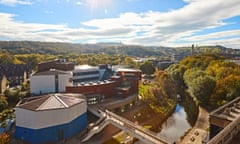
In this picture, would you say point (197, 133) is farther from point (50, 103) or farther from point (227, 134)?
point (50, 103)

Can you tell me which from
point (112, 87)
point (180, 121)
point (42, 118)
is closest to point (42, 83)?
point (112, 87)

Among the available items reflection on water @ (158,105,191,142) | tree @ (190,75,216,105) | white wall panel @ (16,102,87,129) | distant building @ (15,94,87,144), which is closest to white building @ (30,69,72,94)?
distant building @ (15,94,87,144)

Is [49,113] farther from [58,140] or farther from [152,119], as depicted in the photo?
[152,119]

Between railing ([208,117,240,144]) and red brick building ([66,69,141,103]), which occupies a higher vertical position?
railing ([208,117,240,144])

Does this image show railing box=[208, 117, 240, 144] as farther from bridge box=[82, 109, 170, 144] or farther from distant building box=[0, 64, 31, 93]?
distant building box=[0, 64, 31, 93]

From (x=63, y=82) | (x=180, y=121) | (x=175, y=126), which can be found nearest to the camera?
(x=175, y=126)

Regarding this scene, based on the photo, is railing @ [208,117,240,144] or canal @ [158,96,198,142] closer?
railing @ [208,117,240,144]

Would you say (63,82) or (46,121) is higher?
(63,82)
